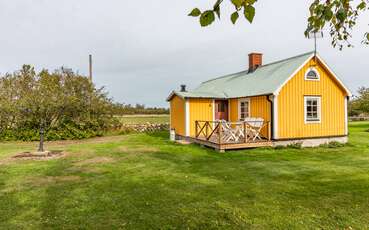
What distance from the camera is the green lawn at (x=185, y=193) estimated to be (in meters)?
A: 4.27

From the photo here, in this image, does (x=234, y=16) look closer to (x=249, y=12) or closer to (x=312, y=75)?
(x=249, y=12)

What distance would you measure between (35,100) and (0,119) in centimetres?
286

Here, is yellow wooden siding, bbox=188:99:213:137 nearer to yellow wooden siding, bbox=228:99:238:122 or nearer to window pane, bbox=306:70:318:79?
yellow wooden siding, bbox=228:99:238:122

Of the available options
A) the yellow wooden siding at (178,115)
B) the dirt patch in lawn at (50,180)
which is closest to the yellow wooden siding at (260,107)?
the yellow wooden siding at (178,115)

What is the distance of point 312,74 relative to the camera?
43.0 feet

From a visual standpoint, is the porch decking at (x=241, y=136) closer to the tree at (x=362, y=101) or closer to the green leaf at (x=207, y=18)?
the green leaf at (x=207, y=18)

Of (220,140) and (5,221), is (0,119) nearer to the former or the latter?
(220,140)

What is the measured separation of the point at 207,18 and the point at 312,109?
1285cm

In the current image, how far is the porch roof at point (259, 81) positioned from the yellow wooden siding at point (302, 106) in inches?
16.8

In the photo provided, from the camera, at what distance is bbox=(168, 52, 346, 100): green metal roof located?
41.7ft

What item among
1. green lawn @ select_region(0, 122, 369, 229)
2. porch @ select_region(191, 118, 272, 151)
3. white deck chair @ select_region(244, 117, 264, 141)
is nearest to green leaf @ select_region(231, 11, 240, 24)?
green lawn @ select_region(0, 122, 369, 229)

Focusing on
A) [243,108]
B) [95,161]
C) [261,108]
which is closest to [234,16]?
[95,161]

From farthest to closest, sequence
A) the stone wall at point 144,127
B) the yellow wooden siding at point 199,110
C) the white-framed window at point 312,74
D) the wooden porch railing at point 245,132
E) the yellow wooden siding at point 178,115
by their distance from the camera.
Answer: the stone wall at point 144,127
the yellow wooden siding at point 178,115
the yellow wooden siding at point 199,110
the white-framed window at point 312,74
the wooden porch railing at point 245,132

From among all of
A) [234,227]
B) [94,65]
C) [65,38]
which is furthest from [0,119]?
Result: [234,227]
